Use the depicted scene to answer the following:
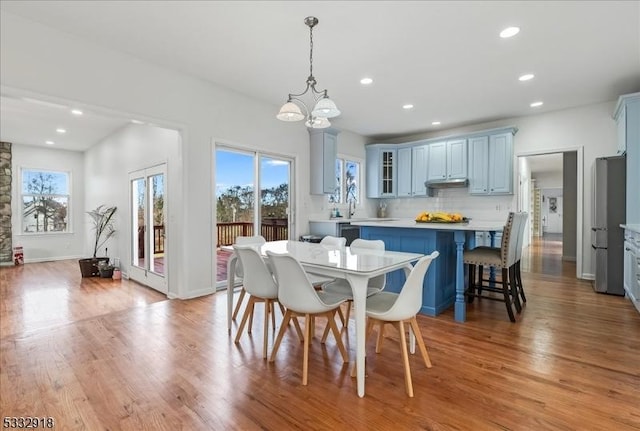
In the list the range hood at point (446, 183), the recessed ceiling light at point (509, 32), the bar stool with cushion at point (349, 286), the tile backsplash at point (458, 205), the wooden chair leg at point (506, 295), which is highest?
the recessed ceiling light at point (509, 32)

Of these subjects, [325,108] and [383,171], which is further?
[383,171]

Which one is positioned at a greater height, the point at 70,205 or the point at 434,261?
the point at 70,205

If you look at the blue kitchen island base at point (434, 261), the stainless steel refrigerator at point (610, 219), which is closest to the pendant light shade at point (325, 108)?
the blue kitchen island base at point (434, 261)

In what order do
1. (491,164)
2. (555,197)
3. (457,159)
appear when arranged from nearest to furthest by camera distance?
(491,164)
(457,159)
(555,197)

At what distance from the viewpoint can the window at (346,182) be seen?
653 centimetres

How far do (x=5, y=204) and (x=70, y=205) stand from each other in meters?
1.17

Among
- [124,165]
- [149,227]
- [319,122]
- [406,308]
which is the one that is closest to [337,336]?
[406,308]

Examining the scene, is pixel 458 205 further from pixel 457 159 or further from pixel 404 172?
pixel 404 172

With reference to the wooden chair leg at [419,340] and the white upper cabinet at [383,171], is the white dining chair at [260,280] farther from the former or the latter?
the white upper cabinet at [383,171]

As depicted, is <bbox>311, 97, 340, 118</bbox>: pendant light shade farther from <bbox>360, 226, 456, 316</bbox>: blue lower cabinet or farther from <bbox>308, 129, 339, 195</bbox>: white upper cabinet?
<bbox>308, 129, 339, 195</bbox>: white upper cabinet

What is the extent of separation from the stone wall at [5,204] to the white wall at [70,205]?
0.33ft

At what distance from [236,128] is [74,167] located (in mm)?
5961

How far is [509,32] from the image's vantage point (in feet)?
9.59

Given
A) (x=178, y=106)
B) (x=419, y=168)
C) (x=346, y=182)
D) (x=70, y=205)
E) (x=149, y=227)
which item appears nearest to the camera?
(x=178, y=106)
